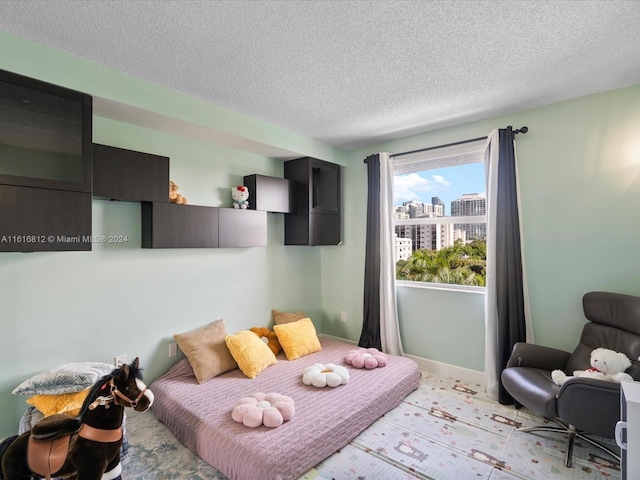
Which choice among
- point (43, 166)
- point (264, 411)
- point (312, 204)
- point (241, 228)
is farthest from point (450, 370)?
point (43, 166)

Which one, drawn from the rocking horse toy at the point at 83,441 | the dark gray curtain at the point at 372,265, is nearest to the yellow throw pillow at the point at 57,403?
the rocking horse toy at the point at 83,441

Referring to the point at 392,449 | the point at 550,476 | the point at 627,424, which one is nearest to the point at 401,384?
the point at 392,449

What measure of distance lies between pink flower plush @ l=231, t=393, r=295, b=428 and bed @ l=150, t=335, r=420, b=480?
4cm

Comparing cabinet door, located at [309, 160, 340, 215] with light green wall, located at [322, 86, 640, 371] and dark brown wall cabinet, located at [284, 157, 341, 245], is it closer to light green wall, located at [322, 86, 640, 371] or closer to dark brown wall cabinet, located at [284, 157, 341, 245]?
dark brown wall cabinet, located at [284, 157, 341, 245]

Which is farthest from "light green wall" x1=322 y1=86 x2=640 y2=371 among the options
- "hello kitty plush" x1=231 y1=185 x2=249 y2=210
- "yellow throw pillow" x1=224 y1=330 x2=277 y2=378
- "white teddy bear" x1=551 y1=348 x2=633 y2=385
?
"hello kitty plush" x1=231 y1=185 x2=249 y2=210

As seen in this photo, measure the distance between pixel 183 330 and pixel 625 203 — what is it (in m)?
3.79

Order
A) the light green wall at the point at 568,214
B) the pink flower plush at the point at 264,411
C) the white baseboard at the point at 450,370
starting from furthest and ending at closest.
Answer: the white baseboard at the point at 450,370, the light green wall at the point at 568,214, the pink flower plush at the point at 264,411

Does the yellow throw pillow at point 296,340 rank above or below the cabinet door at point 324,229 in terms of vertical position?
below

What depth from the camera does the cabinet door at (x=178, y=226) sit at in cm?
263

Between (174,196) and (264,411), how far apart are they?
73.2 inches

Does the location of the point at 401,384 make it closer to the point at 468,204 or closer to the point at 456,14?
the point at 468,204

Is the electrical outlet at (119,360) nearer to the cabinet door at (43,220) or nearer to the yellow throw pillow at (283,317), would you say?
the cabinet door at (43,220)

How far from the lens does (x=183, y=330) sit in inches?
118

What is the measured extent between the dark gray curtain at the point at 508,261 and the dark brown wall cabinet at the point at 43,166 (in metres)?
3.25
